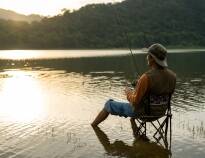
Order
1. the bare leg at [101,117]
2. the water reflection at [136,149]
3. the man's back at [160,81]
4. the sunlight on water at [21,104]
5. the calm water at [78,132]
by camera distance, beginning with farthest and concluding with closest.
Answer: the sunlight on water at [21,104] → the bare leg at [101,117] → the calm water at [78,132] → the water reflection at [136,149] → the man's back at [160,81]

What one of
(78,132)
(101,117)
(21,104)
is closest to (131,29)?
Result: (21,104)

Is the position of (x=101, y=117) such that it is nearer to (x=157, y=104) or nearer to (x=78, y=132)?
(x=78, y=132)

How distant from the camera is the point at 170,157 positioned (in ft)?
31.7

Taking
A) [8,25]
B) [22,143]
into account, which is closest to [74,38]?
[8,25]

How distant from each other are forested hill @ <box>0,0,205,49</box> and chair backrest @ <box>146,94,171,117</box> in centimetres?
12560

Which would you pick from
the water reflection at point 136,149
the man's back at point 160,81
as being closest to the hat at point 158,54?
the man's back at point 160,81

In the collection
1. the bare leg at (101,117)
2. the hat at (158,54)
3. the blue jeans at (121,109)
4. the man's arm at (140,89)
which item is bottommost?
the bare leg at (101,117)

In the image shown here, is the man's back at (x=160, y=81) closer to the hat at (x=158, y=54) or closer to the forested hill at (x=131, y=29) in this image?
the hat at (x=158, y=54)

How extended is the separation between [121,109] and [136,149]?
3.94 ft

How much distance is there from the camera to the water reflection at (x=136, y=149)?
984 centimetres

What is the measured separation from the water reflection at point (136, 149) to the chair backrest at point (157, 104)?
32.7 inches

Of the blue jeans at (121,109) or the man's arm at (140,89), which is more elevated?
the man's arm at (140,89)

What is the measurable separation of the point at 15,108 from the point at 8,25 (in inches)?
5744

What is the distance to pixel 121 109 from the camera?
11.0 metres
